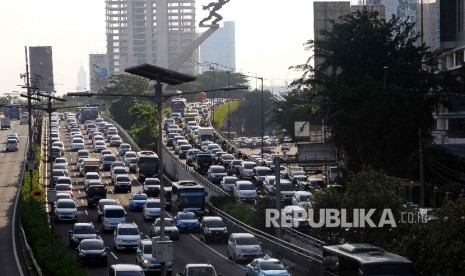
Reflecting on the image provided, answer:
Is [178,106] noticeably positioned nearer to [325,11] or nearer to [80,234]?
[325,11]

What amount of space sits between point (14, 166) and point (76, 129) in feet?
124

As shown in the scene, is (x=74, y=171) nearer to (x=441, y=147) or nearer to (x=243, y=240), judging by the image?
(x=441, y=147)

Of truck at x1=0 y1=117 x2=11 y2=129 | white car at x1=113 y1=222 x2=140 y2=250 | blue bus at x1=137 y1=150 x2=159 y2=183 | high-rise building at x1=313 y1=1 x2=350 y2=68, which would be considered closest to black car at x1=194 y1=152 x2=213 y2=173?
blue bus at x1=137 y1=150 x2=159 y2=183

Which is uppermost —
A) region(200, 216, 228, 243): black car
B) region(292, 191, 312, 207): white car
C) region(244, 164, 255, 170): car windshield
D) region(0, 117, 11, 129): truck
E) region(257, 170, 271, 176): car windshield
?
region(0, 117, 11, 129): truck

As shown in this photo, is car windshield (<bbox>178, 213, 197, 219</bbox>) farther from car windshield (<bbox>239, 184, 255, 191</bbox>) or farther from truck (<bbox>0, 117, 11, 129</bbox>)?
truck (<bbox>0, 117, 11, 129</bbox>)

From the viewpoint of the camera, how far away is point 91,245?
2127 inches

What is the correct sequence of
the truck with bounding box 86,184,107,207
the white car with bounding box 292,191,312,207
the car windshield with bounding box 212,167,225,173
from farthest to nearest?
1. the car windshield with bounding box 212,167,225,173
2. the truck with bounding box 86,184,107,207
3. the white car with bounding box 292,191,312,207

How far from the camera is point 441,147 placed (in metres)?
81.9

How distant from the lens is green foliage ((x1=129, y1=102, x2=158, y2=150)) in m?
128

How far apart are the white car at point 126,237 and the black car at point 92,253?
15.0 ft

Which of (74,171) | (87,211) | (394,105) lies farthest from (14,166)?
(394,105)

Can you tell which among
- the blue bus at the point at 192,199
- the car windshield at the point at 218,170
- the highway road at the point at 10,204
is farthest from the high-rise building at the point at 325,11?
the blue bus at the point at 192,199

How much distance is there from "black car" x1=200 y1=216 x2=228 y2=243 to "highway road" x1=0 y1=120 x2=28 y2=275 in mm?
9771

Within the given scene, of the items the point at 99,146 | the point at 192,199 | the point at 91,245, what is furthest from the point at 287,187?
the point at 99,146
